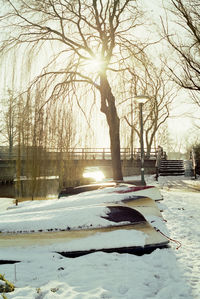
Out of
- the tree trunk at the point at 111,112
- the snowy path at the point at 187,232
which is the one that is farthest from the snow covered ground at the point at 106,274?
the tree trunk at the point at 111,112

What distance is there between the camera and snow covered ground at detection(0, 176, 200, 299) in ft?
7.36

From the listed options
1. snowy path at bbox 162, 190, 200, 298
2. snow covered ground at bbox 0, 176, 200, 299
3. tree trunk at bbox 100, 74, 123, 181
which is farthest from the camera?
tree trunk at bbox 100, 74, 123, 181

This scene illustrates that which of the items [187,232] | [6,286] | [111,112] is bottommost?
[187,232]

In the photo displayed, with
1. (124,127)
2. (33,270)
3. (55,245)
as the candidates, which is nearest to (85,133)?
(124,127)

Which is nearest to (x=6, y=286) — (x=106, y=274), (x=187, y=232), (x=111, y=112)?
(x=106, y=274)

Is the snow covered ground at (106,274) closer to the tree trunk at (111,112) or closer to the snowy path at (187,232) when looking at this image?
the snowy path at (187,232)

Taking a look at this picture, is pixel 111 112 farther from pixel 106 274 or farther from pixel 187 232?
pixel 106 274

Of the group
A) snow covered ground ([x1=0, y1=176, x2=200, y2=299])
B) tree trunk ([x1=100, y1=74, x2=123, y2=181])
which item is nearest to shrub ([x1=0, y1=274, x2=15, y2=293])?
snow covered ground ([x1=0, y1=176, x2=200, y2=299])

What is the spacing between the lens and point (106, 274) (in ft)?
8.50

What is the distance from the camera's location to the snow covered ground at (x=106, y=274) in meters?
2.24

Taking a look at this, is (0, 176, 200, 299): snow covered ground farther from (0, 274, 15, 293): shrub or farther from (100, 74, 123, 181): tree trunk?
(100, 74, 123, 181): tree trunk

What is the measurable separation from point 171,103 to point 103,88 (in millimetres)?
16510

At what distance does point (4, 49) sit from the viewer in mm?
6898

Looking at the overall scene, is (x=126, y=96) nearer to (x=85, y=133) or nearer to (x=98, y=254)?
(x=85, y=133)
